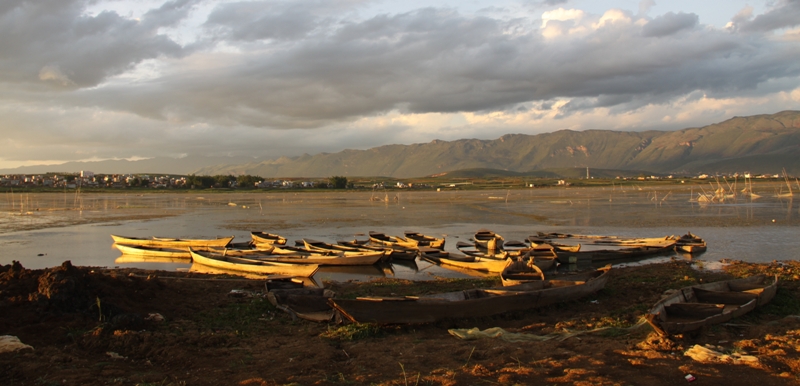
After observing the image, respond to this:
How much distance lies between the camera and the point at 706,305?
11.2 meters

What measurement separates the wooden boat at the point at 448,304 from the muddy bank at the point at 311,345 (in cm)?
23

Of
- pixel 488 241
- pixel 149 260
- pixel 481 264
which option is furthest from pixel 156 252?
pixel 488 241

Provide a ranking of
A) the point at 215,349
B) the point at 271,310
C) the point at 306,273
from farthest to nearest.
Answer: the point at 306,273, the point at 271,310, the point at 215,349

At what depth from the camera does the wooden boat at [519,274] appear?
52.3 ft

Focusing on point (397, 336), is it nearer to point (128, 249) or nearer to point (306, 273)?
point (306, 273)

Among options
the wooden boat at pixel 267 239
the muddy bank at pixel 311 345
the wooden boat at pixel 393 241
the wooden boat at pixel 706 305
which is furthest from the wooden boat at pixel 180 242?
the wooden boat at pixel 706 305

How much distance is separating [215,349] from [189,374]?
1.38 metres

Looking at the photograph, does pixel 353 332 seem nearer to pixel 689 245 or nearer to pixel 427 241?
pixel 427 241

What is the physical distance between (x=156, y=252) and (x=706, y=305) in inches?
1015

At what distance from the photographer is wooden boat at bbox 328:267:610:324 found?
11359 mm

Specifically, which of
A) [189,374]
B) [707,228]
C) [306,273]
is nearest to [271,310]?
[189,374]

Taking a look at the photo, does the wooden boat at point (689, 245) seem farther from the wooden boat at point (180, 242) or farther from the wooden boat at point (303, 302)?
the wooden boat at point (180, 242)

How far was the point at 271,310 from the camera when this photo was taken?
1383 cm

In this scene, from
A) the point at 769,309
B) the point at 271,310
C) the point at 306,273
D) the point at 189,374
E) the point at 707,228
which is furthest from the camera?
the point at 707,228
